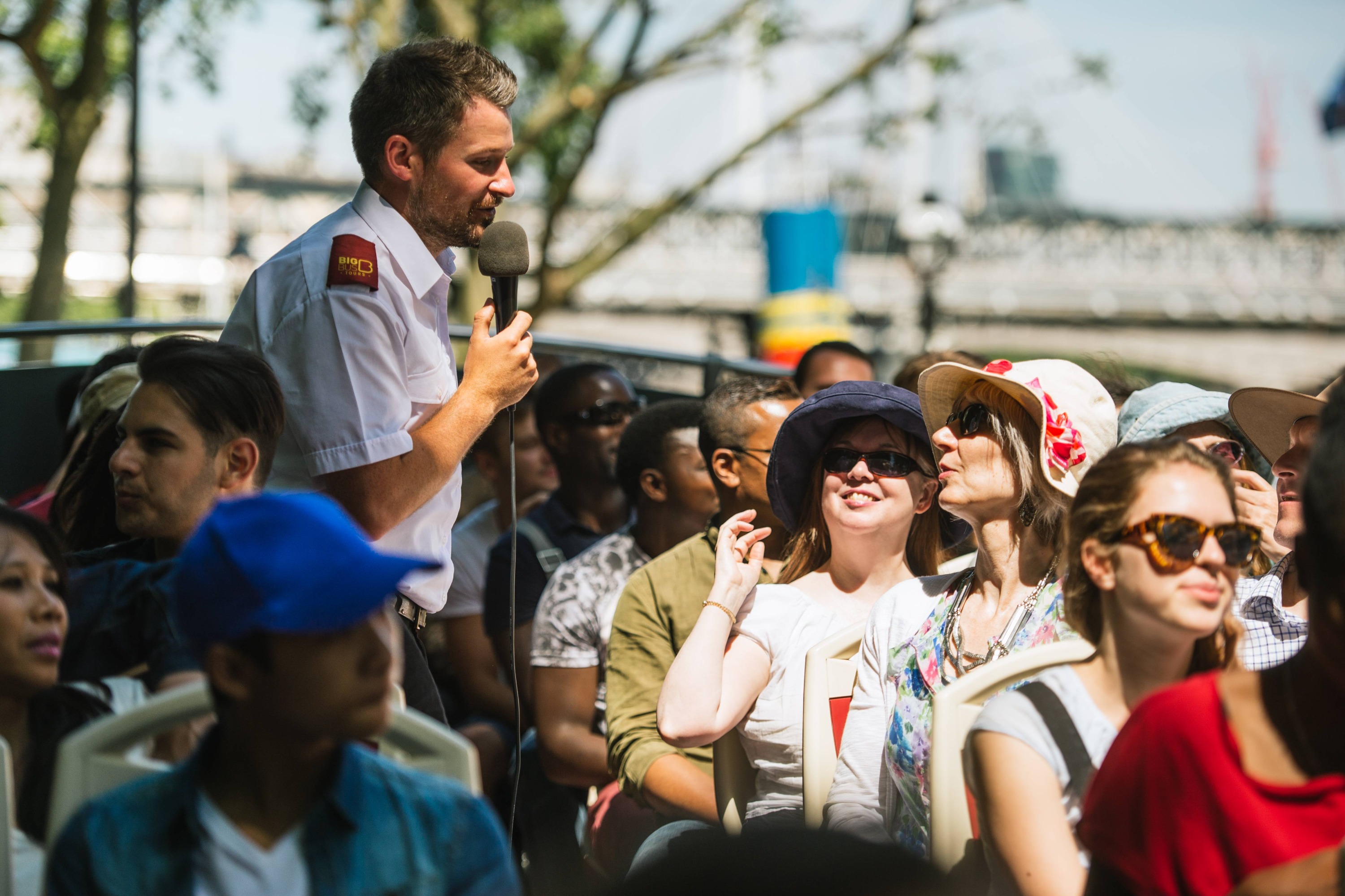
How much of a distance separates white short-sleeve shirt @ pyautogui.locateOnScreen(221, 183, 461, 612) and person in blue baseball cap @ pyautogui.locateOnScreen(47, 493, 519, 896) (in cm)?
89

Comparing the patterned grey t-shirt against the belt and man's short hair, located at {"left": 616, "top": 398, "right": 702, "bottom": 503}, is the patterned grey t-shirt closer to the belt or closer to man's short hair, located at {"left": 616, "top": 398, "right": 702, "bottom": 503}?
man's short hair, located at {"left": 616, "top": 398, "right": 702, "bottom": 503}

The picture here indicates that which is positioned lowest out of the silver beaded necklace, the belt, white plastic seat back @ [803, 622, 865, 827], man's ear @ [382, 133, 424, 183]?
white plastic seat back @ [803, 622, 865, 827]

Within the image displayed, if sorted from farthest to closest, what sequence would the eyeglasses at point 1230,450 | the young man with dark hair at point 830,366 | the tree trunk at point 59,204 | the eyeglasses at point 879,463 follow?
the tree trunk at point 59,204 < the young man with dark hair at point 830,366 < the eyeglasses at point 1230,450 < the eyeglasses at point 879,463

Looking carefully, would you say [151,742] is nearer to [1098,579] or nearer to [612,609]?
[1098,579]

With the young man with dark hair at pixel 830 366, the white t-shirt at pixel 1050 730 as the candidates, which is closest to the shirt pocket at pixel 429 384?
the white t-shirt at pixel 1050 730

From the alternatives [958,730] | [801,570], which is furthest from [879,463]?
[958,730]

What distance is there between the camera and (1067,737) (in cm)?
191

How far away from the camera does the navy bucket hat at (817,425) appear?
2912mm

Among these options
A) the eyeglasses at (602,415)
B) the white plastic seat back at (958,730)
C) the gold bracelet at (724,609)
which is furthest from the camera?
the eyeglasses at (602,415)

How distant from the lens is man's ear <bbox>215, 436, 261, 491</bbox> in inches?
88.9

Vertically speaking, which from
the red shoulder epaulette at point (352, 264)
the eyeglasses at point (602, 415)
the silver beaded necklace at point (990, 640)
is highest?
the red shoulder epaulette at point (352, 264)

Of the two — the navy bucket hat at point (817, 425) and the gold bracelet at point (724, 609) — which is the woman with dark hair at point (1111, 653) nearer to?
the gold bracelet at point (724, 609)

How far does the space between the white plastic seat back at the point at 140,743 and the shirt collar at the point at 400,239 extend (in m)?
1.06

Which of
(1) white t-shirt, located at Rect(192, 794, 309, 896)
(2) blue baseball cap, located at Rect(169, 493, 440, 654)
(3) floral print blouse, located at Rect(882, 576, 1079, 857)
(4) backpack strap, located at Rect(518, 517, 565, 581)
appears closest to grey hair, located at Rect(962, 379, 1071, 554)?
(3) floral print blouse, located at Rect(882, 576, 1079, 857)
